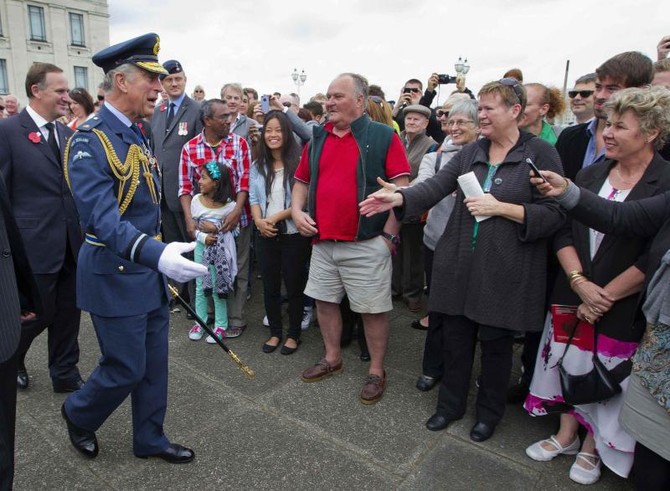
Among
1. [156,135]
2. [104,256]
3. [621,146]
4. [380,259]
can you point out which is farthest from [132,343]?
[156,135]

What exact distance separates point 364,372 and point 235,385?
0.98 m

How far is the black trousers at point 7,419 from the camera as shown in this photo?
5.63 ft

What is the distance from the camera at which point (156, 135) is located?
4742mm

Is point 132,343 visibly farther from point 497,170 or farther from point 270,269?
point 497,170

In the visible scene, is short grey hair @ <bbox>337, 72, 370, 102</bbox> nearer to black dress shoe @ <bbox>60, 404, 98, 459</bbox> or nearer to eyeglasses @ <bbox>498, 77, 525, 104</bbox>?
eyeglasses @ <bbox>498, 77, 525, 104</bbox>

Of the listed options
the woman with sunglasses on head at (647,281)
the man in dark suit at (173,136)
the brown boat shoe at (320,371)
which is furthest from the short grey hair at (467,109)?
the man in dark suit at (173,136)

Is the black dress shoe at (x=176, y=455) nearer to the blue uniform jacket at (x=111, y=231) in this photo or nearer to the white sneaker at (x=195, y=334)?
the blue uniform jacket at (x=111, y=231)

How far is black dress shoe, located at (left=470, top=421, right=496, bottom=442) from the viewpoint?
275 cm

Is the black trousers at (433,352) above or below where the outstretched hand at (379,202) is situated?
below

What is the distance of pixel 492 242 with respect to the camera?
2.55m

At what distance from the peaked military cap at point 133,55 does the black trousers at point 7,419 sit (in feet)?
4.65

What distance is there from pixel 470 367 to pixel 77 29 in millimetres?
41608

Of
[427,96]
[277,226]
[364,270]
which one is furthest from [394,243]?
[427,96]

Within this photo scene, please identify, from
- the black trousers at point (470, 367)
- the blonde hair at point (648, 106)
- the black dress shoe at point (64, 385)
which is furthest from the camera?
the black dress shoe at point (64, 385)
